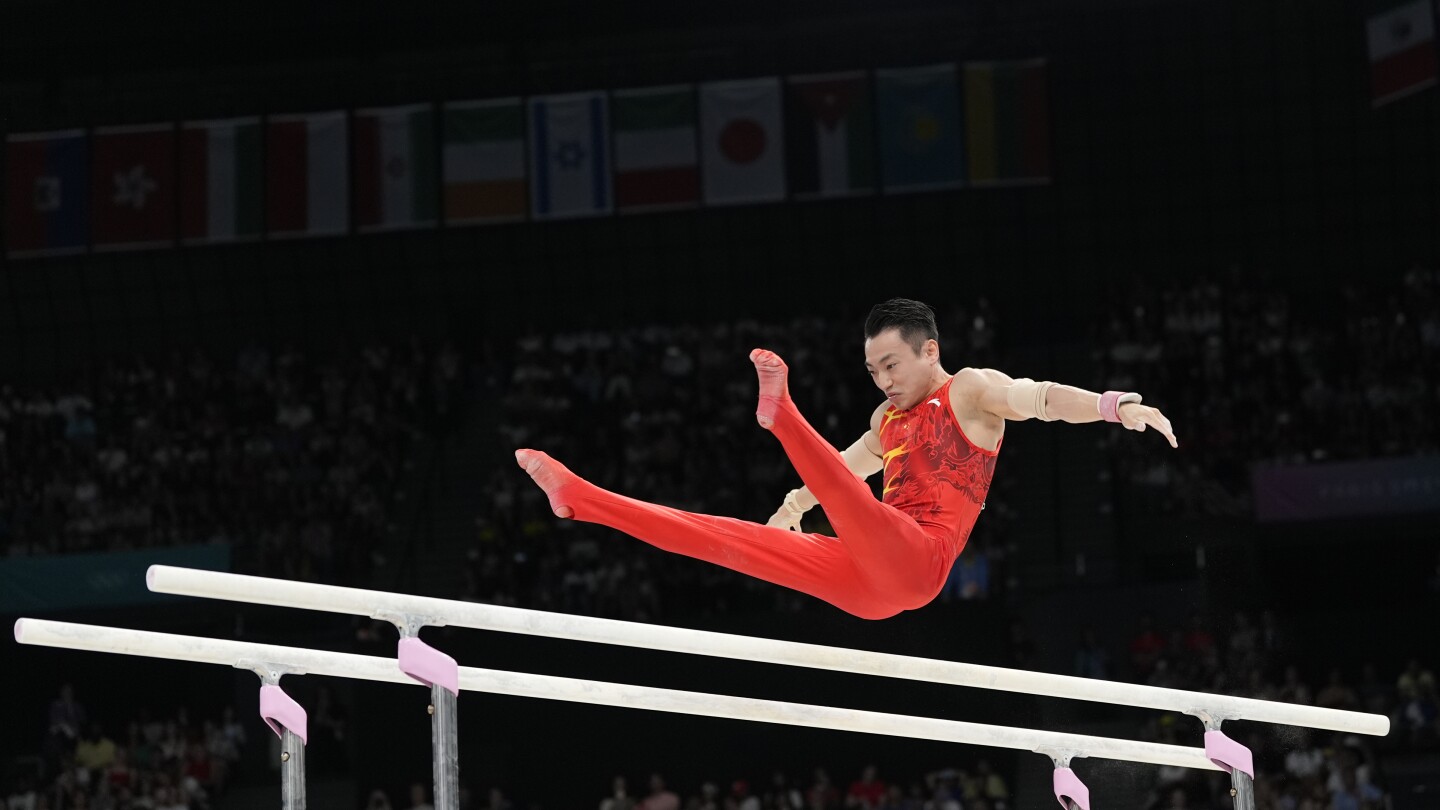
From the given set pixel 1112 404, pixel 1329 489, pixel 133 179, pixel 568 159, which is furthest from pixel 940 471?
pixel 133 179

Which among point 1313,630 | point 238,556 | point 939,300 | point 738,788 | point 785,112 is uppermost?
point 785,112

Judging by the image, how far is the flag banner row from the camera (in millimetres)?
19547

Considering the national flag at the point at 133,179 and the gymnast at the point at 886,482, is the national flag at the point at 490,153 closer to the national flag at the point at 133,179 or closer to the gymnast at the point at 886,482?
the national flag at the point at 133,179

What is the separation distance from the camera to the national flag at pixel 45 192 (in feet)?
66.3

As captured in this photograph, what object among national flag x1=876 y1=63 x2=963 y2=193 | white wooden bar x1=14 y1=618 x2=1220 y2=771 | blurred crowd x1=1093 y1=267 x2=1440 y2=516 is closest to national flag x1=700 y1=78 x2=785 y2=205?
national flag x1=876 y1=63 x2=963 y2=193

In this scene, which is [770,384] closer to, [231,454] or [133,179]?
[231,454]

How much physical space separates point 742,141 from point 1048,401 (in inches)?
595

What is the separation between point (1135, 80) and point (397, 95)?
993cm

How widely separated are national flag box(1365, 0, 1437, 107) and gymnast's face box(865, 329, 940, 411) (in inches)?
563

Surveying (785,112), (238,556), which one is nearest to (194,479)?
(238,556)

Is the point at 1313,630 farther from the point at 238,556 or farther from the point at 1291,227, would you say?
the point at 238,556

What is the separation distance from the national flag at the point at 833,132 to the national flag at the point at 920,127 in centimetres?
20

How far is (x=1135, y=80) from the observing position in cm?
2167

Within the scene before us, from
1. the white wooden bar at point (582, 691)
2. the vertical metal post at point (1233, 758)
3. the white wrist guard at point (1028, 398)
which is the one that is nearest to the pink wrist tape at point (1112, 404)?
the white wrist guard at point (1028, 398)
